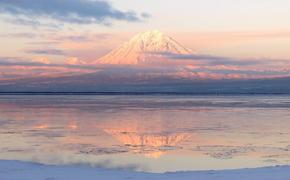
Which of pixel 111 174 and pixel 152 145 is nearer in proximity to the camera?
pixel 111 174

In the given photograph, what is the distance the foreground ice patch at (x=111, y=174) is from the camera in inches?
273

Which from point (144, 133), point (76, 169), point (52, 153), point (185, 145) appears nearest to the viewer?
point (76, 169)

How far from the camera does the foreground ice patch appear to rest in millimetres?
6922

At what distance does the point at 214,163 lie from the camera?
9.59 metres

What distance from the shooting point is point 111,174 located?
24.5ft

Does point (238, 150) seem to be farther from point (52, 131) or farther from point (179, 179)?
point (52, 131)

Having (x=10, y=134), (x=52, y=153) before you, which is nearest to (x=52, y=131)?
(x=10, y=134)

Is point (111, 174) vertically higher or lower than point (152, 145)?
higher

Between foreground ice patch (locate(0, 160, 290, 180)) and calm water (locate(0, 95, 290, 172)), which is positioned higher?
foreground ice patch (locate(0, 160, 290, 180))

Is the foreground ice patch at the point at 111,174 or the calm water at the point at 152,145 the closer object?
the foreground ice patch at the point at 111,174

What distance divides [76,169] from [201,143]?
5.37 meters

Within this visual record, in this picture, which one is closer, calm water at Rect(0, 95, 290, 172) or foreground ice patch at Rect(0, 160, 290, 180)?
foreground ice patch at Rect(0, 160, 290, 180)

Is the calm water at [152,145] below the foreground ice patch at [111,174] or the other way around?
below

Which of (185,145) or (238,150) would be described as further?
(185,145)
